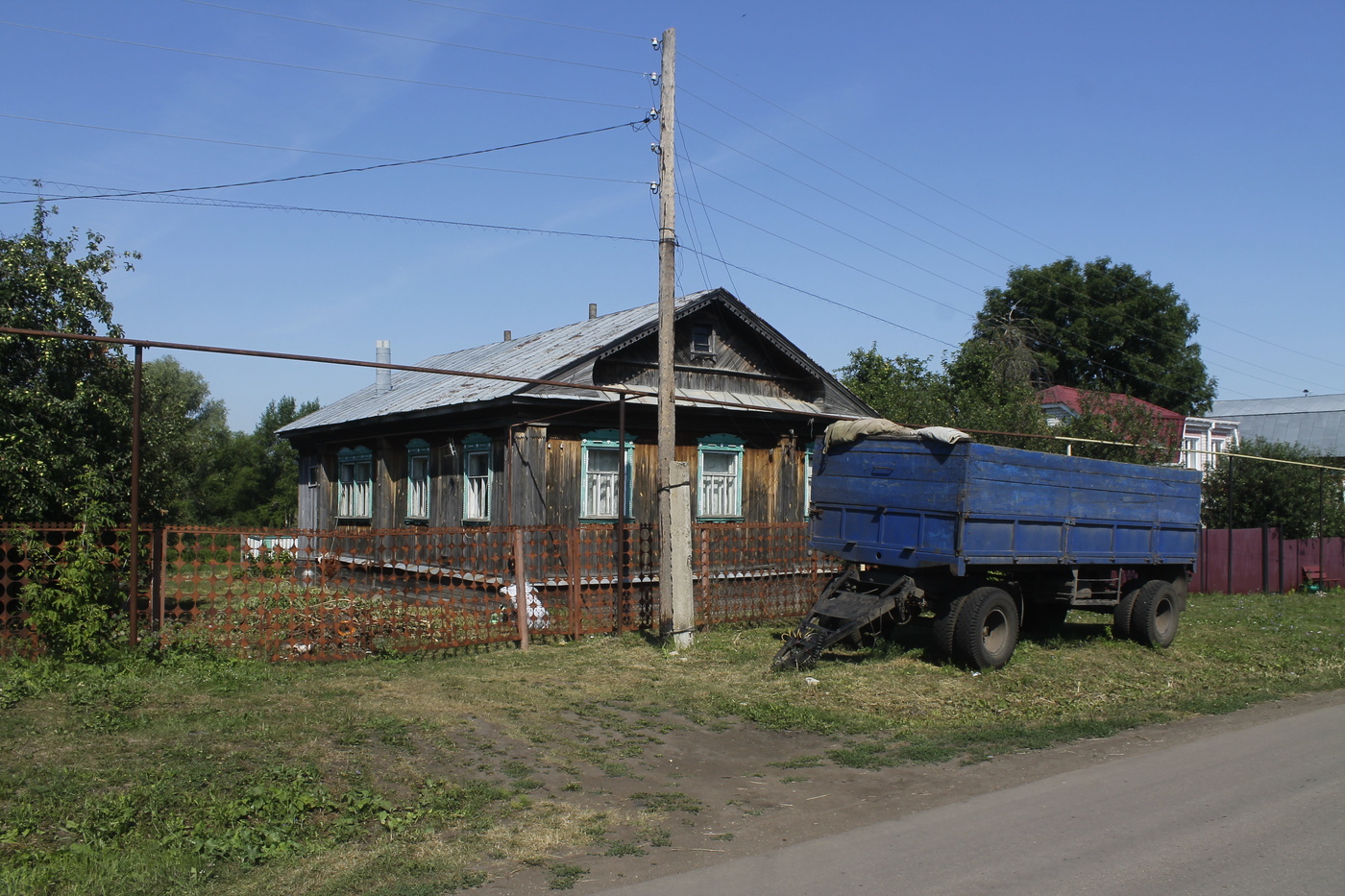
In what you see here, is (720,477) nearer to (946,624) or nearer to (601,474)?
(601,474)

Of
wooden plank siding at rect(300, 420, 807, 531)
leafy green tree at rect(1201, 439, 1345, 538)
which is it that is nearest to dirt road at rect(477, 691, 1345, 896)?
wooden plank siding at rect(300, 420, 807, 531)

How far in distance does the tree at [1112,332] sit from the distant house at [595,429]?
1513 inches

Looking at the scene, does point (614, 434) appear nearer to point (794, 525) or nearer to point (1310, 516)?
point (794, 525)

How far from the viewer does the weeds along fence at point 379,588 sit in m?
9.91

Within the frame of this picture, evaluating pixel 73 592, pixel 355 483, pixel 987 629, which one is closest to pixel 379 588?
pixel 73 592

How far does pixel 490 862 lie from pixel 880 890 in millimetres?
2061

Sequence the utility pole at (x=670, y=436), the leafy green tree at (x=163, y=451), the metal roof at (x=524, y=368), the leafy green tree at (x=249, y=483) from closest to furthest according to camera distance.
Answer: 1. the utility pole at (x=670, y=436)
2. the leafy green tree at (x=163, y=451)
3. the metal roof at (x=524, y=368)
4. the leafy green tree at (x=249, y=483)

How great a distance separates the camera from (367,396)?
23.8 m

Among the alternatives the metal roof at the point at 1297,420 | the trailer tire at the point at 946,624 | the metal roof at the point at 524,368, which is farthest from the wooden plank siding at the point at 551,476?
the metal roof at the point at 1297,420

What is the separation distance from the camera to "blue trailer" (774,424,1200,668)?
10586 millimetres

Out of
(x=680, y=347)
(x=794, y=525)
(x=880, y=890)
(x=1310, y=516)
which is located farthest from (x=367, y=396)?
(x=1310, y=516)

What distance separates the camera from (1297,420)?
5709 cm

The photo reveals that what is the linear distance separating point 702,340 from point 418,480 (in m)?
6.21

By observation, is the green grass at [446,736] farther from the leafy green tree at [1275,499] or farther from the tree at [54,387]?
the leafy green tree at [1275,499]
